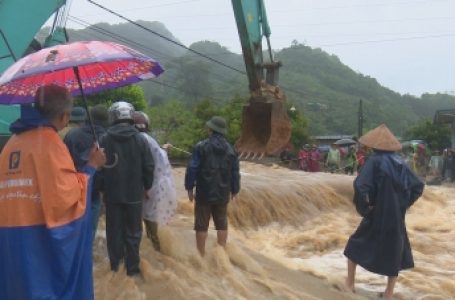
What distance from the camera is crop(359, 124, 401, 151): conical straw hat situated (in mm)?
5445

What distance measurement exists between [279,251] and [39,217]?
577cm

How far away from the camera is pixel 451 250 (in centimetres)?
834

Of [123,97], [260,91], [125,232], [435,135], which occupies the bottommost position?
[435,135]

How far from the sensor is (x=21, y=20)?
6.77 metres

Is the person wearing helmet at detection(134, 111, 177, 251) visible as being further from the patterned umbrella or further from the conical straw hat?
the conical straw hat

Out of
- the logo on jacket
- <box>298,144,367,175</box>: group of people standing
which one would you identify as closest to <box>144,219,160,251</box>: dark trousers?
the logo on jacket

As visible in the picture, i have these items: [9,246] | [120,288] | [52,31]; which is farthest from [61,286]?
[52,31]

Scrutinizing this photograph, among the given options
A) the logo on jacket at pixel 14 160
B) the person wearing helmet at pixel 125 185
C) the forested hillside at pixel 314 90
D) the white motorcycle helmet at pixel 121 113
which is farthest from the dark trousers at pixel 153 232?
the forested hillside at pixel 314 90

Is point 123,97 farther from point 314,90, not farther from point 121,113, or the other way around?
point 314,90

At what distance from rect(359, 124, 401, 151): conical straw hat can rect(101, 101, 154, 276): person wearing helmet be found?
2.19 meters

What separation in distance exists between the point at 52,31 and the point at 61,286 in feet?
18.8

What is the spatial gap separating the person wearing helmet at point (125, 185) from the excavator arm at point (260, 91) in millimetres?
Result: 8454

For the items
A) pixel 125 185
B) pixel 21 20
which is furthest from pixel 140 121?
pixel 21 20

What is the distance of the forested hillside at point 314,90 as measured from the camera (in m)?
61.7
